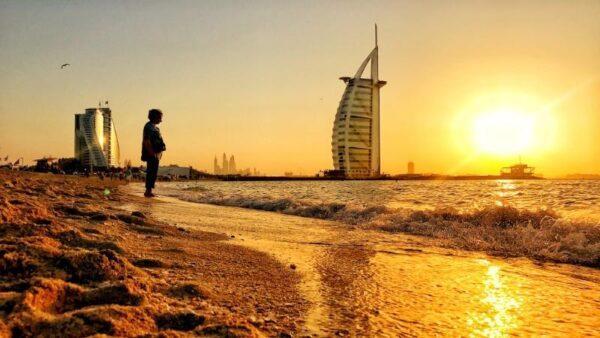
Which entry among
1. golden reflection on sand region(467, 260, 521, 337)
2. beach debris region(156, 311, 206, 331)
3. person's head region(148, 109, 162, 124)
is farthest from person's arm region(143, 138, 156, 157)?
beach debris region(156, 311, 206, 331)

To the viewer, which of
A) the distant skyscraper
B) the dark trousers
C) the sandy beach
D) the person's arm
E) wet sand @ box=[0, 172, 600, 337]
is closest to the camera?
the sandy beach

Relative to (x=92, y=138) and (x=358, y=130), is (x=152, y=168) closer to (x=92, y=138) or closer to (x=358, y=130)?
(x=358, y=130)

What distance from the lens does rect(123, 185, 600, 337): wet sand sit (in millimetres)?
2273

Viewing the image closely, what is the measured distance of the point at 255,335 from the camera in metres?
1.84

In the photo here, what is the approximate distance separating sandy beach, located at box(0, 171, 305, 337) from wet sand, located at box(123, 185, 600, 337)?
0.26m

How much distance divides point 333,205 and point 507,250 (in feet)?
22.3

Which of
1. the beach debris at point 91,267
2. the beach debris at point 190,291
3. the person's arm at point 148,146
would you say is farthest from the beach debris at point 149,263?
the person's arm at point 148,146

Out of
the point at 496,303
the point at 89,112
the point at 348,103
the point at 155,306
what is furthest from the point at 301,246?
the point at 89,112

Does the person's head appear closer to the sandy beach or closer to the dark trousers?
the dark trousers

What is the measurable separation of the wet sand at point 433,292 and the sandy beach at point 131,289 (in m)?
0.26

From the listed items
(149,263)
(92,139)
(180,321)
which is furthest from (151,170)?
(92,139)

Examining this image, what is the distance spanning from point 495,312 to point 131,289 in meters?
2.26

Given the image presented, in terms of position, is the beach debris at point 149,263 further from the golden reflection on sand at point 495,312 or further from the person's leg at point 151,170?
the person's leg at point 151,170

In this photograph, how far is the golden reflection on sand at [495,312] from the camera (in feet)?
7.35
